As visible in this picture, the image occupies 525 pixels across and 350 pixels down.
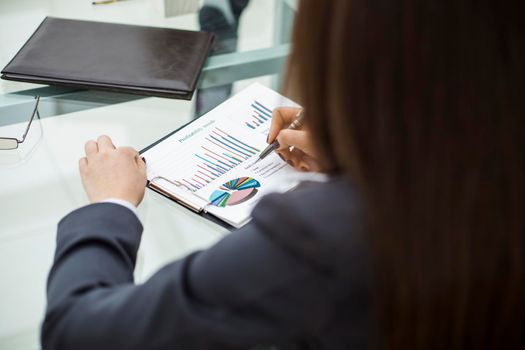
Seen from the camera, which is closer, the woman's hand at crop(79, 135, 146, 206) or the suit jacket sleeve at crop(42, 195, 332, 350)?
the suit jacket sleeve at crop(42, 195, 332, 350)

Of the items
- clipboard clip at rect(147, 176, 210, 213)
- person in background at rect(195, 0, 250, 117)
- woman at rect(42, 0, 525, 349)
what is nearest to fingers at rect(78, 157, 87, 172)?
clipboard clip at rect(147, 176, 210, 213)

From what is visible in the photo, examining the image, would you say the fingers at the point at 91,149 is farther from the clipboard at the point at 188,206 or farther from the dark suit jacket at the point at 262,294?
the dark suit jacket at the point at 262,294

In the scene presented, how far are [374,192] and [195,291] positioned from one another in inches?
7.2

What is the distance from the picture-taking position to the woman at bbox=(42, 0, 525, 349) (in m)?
0.42

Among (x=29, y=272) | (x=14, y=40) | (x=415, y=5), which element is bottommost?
(x=29, y=272)

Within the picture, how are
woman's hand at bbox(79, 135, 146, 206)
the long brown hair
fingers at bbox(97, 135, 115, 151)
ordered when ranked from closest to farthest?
1. the long brown hair
2. woman's hand at bbox(79, 135, 146, 206)
3. fingers at bbox(97, 135, 115, 151)

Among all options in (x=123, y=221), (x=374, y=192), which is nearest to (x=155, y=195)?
(x=123, y=221)

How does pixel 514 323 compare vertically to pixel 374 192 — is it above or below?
below

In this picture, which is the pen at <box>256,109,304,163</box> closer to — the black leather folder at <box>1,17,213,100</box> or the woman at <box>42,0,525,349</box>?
the black leather folder at <box>1,17,213,100</box>

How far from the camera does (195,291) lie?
0.49 meters

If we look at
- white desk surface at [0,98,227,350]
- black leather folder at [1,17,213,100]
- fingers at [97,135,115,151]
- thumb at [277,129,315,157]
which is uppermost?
black leather folder at [1,17,213,100]

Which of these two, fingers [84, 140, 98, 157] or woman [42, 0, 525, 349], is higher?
woman [42, 0, 525, 349]

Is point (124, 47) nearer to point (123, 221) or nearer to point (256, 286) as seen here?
point (123, 221)

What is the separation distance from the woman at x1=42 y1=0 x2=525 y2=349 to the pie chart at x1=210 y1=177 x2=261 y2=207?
0.98ft
